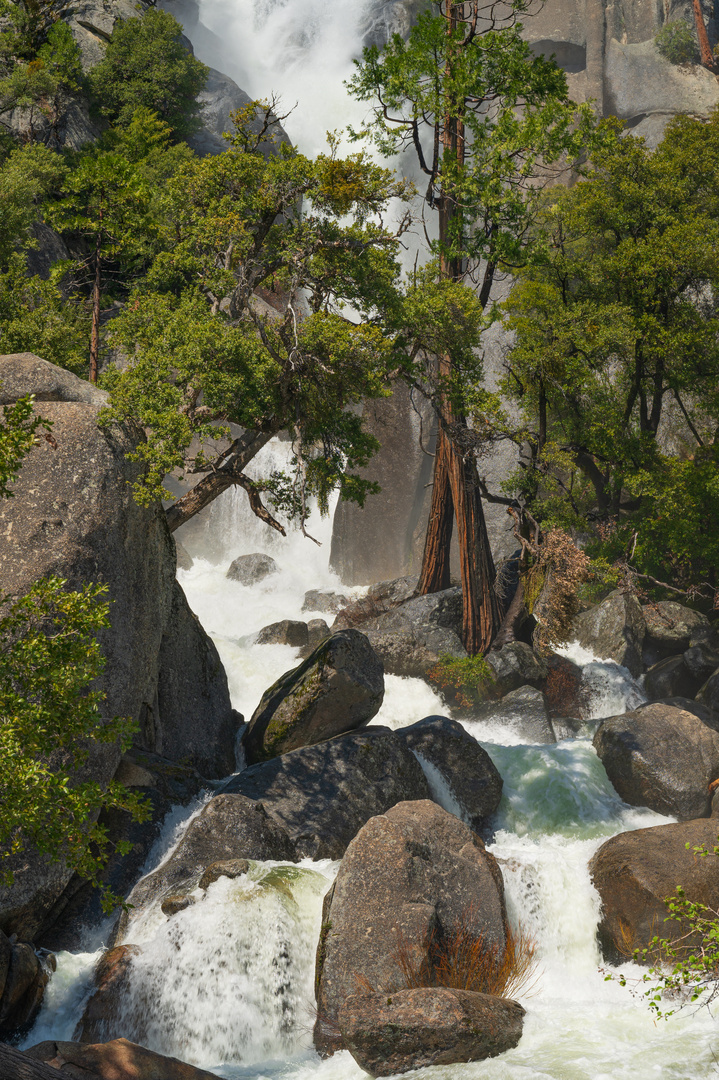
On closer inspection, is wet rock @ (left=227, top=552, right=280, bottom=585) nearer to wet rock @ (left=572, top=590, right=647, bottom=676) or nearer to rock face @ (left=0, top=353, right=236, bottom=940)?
wet rock @ (left=572, top=590, right=647, bottom=676)

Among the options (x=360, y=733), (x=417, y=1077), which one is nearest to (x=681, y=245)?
(x=360, y=733)

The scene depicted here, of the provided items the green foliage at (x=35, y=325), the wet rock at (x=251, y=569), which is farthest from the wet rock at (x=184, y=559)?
the green foliage at (x=35, y=325)

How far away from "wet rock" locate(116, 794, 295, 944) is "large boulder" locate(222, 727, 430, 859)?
11.7 inches

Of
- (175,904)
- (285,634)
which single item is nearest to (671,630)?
(285,634)

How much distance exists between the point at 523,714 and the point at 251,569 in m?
14.6

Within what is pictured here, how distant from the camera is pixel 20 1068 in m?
4.86

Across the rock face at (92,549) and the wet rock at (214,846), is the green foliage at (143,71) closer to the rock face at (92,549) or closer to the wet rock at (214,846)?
the rock face at (92,549)

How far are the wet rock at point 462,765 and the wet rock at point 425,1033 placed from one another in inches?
219

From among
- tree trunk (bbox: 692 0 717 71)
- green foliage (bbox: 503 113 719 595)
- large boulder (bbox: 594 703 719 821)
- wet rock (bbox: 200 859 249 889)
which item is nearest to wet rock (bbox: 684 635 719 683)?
green foliage (bbox: 503 113 719 595)

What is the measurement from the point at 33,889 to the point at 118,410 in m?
6.52

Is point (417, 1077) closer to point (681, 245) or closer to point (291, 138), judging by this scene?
point (681, 245)

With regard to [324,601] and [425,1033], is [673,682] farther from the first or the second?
[425,1033]

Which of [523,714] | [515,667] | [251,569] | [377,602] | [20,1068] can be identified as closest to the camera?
[20,1068]

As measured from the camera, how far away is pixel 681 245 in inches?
776
